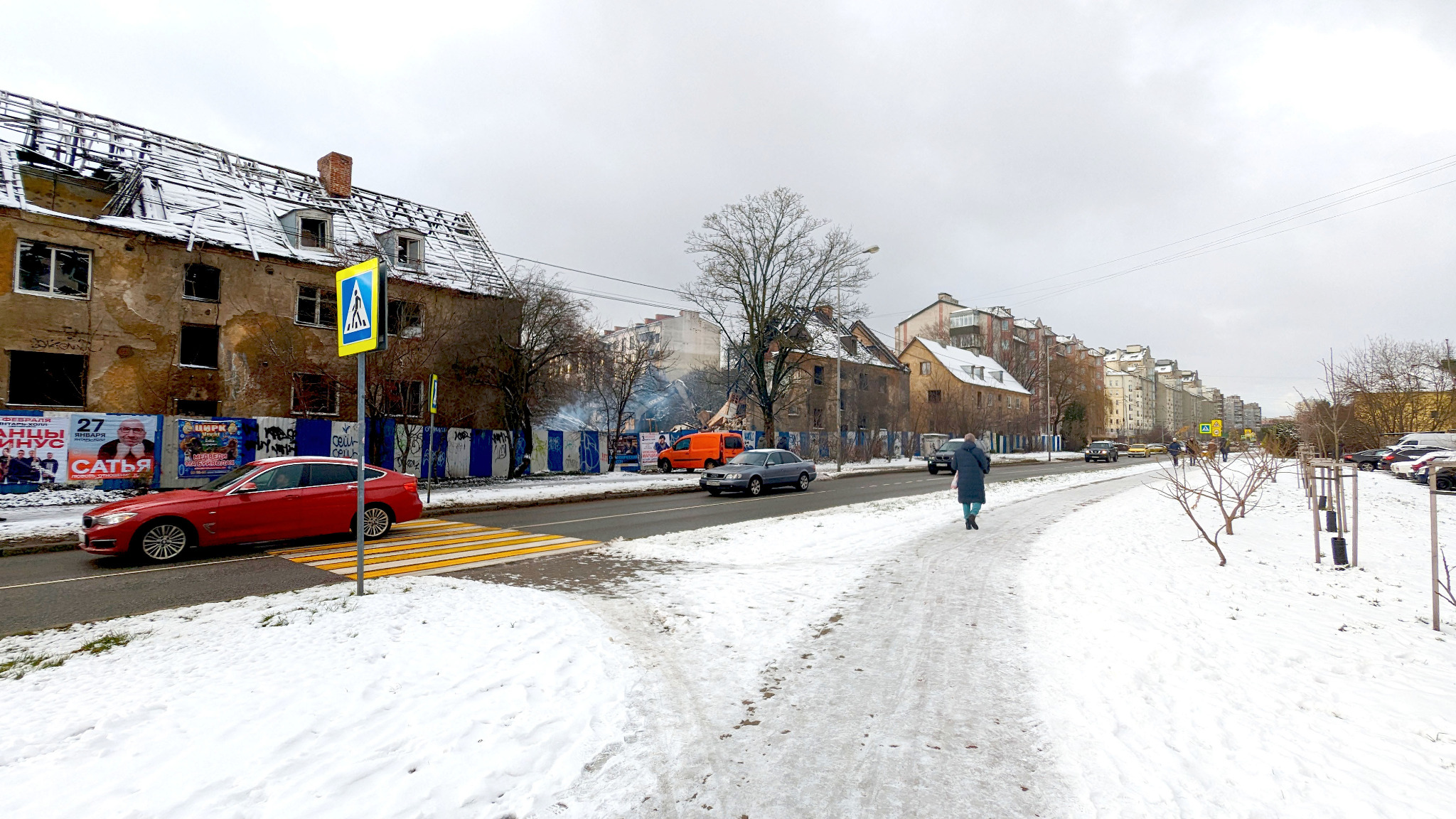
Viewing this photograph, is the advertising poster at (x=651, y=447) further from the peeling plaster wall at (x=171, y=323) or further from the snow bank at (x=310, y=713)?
the snow bank at (x=310, y=713)

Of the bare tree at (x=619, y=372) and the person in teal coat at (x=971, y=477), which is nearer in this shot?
the person in teal coat at (x=971, y=477)

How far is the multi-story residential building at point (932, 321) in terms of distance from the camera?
271 ft

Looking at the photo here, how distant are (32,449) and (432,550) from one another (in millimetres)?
14561

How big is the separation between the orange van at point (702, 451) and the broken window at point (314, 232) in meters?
16.4

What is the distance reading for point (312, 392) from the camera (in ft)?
72.0

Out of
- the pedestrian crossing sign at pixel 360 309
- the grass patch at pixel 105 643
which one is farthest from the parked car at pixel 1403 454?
the grass patch at pixel 105 643

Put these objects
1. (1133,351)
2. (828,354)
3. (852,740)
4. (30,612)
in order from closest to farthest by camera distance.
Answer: (852,740) → (30,612) → (828,354) → (1133,351)

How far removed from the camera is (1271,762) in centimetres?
353

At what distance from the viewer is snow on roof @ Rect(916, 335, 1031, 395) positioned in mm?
65250

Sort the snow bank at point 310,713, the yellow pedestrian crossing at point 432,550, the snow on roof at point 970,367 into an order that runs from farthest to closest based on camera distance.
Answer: the snow on roof at point 970,367, the yellow pedestrian crossing at point 432,550, the snow bank at point 310,713

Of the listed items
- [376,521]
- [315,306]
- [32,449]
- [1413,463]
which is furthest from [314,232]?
[1413,463]

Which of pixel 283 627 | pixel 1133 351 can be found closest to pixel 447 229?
pixel 283 627

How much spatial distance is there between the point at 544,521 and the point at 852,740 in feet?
38.4

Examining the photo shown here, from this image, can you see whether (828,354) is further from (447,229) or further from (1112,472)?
(447,229)
